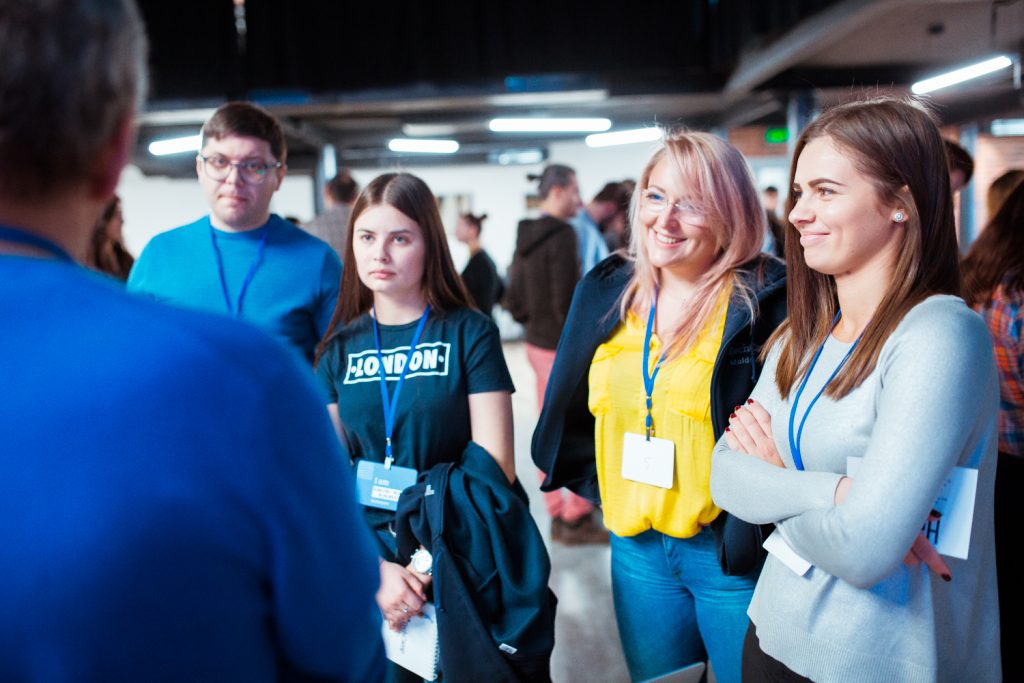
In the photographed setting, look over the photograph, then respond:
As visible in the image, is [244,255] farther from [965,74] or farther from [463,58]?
[463,58]

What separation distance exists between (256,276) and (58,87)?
1.62 metres

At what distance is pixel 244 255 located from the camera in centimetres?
211

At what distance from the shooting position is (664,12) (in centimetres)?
801

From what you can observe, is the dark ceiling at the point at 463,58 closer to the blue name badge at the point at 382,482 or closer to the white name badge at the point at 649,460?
the white name badge at the point at 649,460

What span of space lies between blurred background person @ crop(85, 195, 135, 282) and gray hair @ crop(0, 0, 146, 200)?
245 cm

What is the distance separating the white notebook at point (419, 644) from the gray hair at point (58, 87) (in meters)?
1.28

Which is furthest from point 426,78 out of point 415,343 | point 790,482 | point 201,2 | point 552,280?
point 790,482

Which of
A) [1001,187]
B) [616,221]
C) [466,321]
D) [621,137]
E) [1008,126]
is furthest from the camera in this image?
[621,137]

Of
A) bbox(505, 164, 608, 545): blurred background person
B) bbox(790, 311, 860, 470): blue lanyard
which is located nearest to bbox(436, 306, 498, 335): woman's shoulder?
bbox(790, 311, 860, 470): blue lanyard

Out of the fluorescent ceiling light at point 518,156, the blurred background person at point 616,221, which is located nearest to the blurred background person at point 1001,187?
the blurred background person at point 616,221

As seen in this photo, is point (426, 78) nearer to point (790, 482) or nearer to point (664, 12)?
point (664, 12)

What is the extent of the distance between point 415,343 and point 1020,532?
5.72 feet

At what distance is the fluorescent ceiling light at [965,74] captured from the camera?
5.76 metres

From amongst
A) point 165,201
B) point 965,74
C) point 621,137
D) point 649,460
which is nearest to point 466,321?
point 649,460
